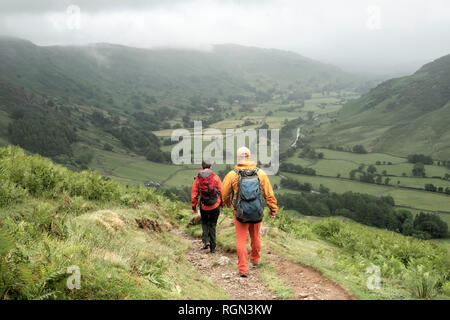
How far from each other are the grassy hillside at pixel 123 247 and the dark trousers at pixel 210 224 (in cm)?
66

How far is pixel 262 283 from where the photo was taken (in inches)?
298

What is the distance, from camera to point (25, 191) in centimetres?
923

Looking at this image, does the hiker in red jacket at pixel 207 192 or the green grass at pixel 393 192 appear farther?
the green grass at pixel 393 192

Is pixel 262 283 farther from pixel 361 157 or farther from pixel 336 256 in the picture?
pixel 361 157

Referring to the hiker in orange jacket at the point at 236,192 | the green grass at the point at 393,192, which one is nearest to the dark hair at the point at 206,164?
the hiker in orange jacket at the point at 236,192

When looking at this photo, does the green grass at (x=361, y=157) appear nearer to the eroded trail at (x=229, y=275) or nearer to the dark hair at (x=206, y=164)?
the eroded trail at (x=229, y=275)

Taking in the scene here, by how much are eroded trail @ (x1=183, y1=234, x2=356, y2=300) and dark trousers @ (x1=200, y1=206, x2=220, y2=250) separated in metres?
0.54

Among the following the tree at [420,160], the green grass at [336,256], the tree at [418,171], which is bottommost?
the tree at [418,171]

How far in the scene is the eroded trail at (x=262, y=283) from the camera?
658cm

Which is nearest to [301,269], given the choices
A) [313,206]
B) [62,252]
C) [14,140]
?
[62,252]

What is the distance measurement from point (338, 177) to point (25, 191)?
10955 centimetres

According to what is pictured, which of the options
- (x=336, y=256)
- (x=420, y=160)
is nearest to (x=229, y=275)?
(x=336, y=256)
